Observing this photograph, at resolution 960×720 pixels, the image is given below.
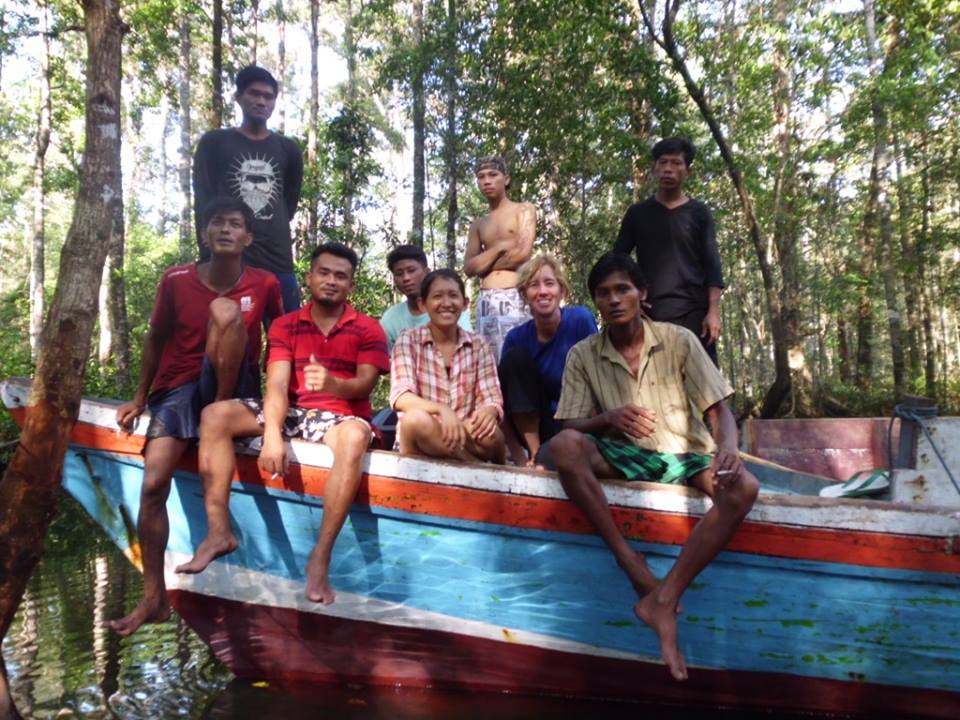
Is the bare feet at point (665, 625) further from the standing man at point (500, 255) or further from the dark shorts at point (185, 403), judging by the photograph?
the standing man at point (500, 255)

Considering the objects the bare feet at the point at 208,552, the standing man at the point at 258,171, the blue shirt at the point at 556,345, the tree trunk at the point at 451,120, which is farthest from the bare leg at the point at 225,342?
the tree trunk at the point at 451,120

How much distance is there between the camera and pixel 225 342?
9.88 ft

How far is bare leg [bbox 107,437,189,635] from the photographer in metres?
3.01

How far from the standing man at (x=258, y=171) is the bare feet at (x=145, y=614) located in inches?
67.4

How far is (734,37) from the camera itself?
11.9 metres

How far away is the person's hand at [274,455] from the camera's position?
288 cm

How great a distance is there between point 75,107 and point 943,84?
14.9 m

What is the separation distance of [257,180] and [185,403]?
147 cm

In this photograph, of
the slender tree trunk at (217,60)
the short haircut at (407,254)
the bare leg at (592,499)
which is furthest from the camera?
the slender tree trunk at (217,60)

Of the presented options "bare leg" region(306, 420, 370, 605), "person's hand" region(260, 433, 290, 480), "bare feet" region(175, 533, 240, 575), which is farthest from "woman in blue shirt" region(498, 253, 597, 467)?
"bare feet" region(175, 533, 240, 575)

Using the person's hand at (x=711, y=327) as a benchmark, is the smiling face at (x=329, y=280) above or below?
above

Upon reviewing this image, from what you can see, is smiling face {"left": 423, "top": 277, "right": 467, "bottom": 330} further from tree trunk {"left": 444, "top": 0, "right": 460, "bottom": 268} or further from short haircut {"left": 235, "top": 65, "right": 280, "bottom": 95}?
tree trunk {"left": 444, "top": 0, "right": 460, "bottom": 268}

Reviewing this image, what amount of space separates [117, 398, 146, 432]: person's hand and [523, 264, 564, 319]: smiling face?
5.73ft

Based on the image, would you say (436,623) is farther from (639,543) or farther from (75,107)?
(75,107)
